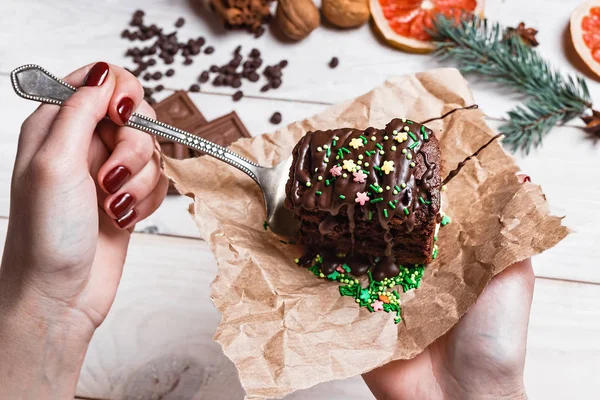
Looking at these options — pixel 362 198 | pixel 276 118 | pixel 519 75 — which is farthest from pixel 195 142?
pixel 519 75

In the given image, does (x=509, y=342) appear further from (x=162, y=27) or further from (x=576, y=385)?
(x=162, y=27)

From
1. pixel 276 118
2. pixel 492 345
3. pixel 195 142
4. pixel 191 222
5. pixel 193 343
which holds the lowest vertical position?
pixel 193 343

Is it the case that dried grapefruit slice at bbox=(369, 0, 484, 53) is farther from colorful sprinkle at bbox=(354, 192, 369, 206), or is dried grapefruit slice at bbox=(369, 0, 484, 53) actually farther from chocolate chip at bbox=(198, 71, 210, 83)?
colorful sprinkle at bbox=(354, 192, 369, 206)

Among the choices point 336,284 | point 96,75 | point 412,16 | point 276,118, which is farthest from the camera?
point 412,16

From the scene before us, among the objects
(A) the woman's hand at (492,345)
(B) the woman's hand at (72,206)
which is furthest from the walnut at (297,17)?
(A) the woman's hand at (492,345)

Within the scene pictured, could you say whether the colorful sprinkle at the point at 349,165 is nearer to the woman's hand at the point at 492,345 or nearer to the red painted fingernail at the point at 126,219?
the woman's hand at the point at 492,345

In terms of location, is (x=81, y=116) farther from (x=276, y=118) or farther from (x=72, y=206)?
(x=276, y=118)

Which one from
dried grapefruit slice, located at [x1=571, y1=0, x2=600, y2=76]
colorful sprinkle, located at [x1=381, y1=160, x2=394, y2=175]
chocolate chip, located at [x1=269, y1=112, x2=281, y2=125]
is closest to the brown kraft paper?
colorful sprinkle, located at [x1=381, y1=160, x2=394, y2=175]

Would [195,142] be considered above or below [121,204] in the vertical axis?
above
